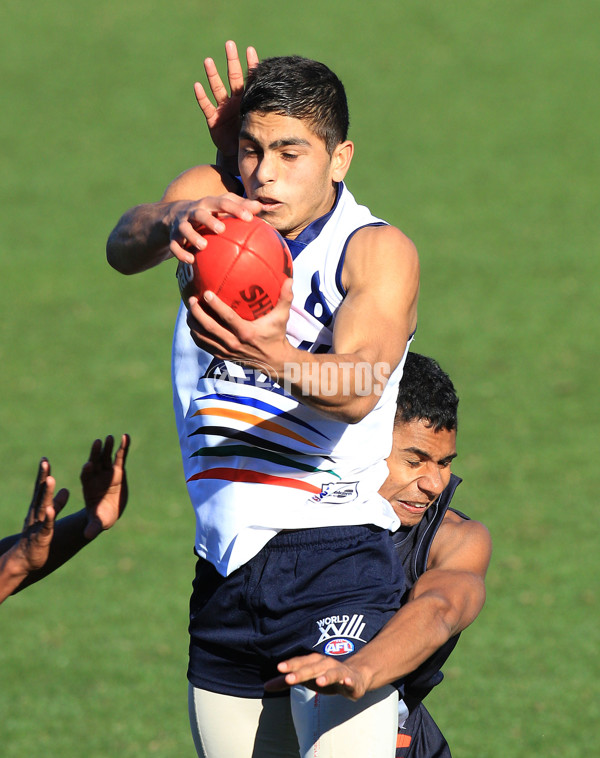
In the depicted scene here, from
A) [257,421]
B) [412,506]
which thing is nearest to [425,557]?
[412,506]

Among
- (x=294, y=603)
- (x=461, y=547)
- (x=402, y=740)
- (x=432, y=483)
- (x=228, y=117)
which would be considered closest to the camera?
(x=294, y=603)

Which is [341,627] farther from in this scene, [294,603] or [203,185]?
[203,185]

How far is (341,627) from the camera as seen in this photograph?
149 inches

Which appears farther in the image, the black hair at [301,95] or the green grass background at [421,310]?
the green grass background at [421,310]

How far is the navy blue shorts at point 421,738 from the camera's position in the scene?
4.82 meters

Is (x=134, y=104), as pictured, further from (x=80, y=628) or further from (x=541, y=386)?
(x=80, y=628)

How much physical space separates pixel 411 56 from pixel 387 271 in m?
22.0

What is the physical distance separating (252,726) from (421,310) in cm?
1234

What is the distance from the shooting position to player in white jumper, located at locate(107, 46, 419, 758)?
12.5 feet

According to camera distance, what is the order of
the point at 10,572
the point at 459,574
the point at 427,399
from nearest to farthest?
the point at 459,574, the point at 427,399, the point at 10,572

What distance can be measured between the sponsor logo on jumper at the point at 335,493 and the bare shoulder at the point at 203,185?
4.04ft

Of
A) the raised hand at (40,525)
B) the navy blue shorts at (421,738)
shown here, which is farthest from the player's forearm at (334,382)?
the navy blue shorts at (421,738)

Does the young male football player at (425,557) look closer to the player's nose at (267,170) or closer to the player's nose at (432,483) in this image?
the player's nose at (432,483)

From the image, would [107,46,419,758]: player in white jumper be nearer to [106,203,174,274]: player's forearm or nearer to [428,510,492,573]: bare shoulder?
[106,203,174,274]: player's forearm
